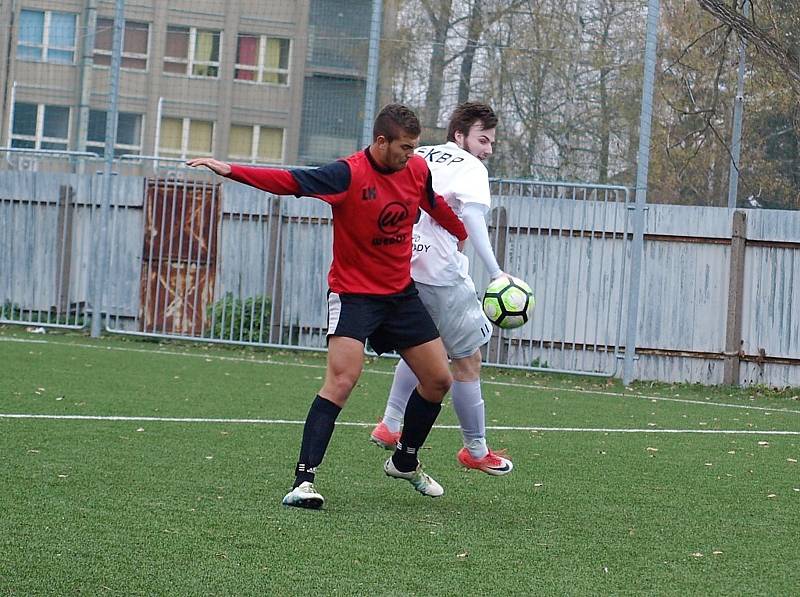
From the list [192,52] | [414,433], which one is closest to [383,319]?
[414,433]

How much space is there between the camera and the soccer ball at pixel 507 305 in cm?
642

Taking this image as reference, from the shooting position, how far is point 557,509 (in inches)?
232

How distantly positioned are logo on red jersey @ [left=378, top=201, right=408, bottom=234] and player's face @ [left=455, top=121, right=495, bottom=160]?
92 cm

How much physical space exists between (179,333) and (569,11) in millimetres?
5687

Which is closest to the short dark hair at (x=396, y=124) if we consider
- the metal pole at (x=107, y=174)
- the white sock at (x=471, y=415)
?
the white sock at (x=471, y=415)

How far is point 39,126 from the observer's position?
51.5 ft

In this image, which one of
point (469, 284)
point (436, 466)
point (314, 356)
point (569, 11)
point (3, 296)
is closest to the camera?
point (469, 284)

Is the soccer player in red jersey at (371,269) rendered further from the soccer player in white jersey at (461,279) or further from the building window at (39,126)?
the building window at (39,126)

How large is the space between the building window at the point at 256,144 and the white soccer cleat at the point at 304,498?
961cm

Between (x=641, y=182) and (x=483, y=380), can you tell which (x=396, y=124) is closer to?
(x=483, y=380)

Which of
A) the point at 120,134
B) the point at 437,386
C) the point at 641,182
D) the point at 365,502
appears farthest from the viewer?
the point at 120,134

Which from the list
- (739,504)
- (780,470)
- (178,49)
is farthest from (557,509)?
(178,49)

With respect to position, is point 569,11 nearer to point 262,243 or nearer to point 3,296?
point 262,243

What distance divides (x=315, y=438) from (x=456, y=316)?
3.59 ft
